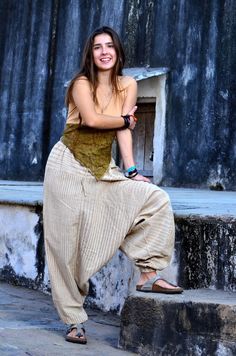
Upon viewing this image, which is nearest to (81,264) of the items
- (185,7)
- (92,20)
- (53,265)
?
(53,265)

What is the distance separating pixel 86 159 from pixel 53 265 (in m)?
0.51

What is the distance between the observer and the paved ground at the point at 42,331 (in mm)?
3285

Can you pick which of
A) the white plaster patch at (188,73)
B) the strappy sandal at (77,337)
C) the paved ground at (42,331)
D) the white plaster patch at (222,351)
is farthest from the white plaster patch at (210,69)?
the white plaster patch at (222,351)

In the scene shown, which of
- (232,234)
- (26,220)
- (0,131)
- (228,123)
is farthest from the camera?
(0,131)

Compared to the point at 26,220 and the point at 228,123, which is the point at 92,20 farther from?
the point at 26,220

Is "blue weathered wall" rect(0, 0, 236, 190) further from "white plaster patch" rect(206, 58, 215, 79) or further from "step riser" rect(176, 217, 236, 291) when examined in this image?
"step riser" rect(176, 217, 236, 291)

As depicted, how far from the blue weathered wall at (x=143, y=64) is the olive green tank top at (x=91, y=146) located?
6.53m

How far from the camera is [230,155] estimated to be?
9.96m

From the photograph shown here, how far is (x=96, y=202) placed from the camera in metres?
3.48

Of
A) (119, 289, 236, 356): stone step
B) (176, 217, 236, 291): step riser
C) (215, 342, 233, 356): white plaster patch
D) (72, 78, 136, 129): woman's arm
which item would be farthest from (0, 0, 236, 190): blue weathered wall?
(215, 342, 233, 356): white plaster patch

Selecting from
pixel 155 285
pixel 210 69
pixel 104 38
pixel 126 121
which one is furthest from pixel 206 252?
pixel 210 69

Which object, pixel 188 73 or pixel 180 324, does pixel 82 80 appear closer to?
pixel 180 324

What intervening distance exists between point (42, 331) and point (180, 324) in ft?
2.74

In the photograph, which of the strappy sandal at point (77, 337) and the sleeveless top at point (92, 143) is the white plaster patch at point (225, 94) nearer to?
the sleeveless top at point (92, 143)
